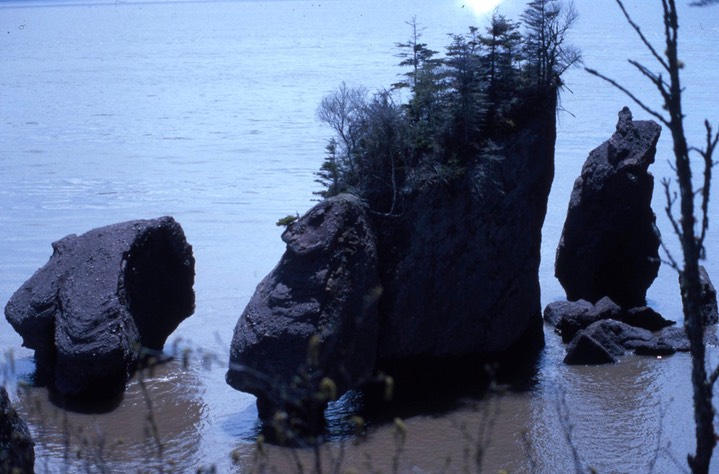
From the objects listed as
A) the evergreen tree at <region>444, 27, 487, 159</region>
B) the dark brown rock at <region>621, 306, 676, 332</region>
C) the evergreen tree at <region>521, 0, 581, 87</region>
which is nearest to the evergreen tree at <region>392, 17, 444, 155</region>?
the evergreen tree at <region>444, 27, 487, 159</region>

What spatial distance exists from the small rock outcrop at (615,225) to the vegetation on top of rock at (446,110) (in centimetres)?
272

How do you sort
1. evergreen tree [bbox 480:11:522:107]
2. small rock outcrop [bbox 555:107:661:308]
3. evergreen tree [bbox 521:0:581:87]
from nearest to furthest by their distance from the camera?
evergreen tree [bbox 480:11:522:107] → evergreen tree [bbox 521:0:581:87] → small rock outcrop [bbox 555:107:661:308]

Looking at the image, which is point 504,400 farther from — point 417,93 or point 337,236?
point 417,93

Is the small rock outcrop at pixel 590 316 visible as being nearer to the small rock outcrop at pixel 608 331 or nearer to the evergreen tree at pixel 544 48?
the small rock outcrop at pixel 608 331

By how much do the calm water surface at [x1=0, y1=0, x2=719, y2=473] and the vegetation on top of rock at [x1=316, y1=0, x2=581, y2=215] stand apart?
9.22 feet

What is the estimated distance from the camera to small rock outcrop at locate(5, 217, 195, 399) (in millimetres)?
12898

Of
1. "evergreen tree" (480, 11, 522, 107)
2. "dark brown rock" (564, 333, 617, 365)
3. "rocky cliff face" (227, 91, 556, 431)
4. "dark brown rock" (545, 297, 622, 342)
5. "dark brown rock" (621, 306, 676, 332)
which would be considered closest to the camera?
"rocky cliff face" (227, 91, 556, 431)

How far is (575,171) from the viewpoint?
2869cm

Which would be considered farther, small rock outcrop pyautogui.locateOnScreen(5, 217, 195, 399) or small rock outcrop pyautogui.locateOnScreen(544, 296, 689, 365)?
small rock outcrop pyautogui.locateOnScreen(544, 296, 689, 365)

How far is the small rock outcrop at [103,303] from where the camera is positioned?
1290 cm

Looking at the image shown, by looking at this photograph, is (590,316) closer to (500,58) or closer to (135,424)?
A: (500,58)

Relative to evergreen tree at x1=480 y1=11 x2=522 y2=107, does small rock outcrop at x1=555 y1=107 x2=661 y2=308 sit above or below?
below

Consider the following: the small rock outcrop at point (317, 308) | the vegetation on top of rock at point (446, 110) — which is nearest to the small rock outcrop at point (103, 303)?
the small rock outcrop at point (317, 308)

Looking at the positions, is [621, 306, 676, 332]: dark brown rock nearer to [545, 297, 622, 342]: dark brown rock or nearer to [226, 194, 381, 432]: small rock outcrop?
[545, 297, 622, 342]: dark brown rock
